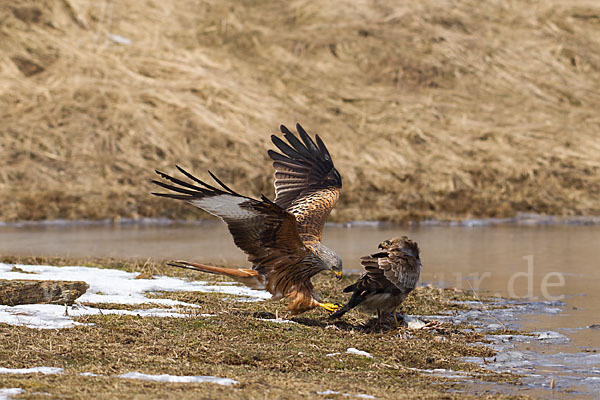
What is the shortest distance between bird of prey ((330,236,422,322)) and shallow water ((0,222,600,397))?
1.28 metres

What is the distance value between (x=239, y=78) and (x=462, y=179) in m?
12.5

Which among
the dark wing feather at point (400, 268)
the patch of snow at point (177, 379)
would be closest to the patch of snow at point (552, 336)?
the dark wing feather at point (400, 268)

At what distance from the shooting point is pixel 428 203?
26031 mm

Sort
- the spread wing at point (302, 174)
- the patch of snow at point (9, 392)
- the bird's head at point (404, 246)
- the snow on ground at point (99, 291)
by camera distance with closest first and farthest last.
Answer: the patch of snow at point (9, 392) < the snow on ground at point (99, 291) < the bird's head at point (404, 246) < the spread wing at point (302, 174)

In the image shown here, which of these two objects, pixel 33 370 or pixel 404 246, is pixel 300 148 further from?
pixel 33 370

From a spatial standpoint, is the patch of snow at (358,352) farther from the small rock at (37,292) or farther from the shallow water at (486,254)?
the small rock at (37,292)

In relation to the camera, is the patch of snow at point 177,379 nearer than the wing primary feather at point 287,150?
Yes

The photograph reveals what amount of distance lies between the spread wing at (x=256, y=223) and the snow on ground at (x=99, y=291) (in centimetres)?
106

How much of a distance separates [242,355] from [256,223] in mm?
1483

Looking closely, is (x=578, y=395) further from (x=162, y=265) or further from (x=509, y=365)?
(x=162, y=265)

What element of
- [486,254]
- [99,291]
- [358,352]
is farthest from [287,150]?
[486,254]

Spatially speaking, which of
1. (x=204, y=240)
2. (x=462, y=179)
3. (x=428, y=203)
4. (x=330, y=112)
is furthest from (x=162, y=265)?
(x=330, y=112)

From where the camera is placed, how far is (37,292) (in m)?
7.55

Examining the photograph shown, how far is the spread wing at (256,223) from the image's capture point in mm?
6742
